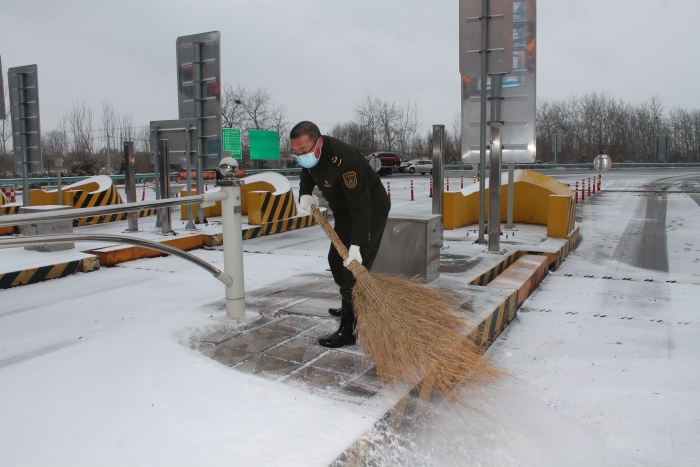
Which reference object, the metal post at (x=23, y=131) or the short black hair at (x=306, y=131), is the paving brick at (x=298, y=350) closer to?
the short black hair at (x=306, y=131)

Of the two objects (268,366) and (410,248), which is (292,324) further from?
(410,248)

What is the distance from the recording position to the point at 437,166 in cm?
726

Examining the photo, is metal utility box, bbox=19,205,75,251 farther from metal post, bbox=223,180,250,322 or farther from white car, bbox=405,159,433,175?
white car, bbox=405,159,433,175

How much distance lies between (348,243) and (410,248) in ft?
5.05

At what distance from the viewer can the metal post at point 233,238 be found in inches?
150

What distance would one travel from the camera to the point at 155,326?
396cm

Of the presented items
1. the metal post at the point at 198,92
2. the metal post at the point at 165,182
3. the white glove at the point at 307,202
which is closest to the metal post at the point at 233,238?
the white glove at the point at 307,202

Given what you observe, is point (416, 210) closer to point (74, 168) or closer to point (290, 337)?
point (290, 337)

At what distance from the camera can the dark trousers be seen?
3.65m

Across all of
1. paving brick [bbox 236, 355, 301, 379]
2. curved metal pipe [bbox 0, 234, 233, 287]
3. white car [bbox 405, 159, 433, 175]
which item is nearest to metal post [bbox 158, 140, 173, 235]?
curved metal pipe [bbox 0, 234, 233, 287]

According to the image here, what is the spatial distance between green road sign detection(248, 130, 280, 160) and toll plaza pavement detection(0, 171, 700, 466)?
122 ft

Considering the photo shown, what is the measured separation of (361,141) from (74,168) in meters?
29.8

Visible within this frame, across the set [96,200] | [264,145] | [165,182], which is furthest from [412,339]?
[264,145]

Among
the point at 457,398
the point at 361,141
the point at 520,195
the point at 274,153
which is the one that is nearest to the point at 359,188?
the point at 457,398
